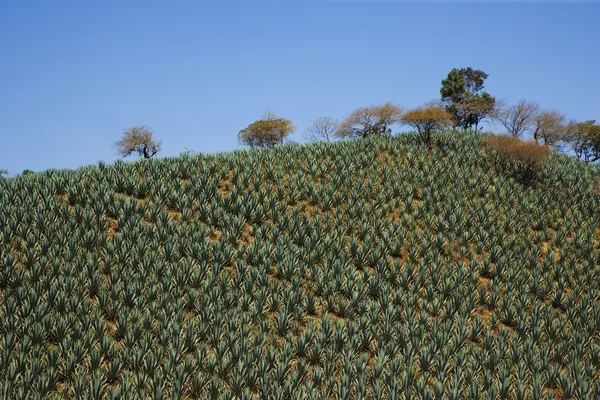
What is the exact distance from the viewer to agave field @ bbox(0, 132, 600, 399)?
27.7 ft

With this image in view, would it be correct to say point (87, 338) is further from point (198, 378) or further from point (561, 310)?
point (561, 310)

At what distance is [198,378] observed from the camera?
8.04 metres

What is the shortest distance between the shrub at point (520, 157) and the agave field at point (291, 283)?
5.46ft

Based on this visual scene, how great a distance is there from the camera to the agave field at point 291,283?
8.43 meters

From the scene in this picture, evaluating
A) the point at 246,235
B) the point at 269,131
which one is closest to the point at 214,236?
the point at 246,235

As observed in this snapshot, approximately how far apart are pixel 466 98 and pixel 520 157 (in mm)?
37547

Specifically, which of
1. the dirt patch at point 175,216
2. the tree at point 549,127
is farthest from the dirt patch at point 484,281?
the tree at point 549,127

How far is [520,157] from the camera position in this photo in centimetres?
1947

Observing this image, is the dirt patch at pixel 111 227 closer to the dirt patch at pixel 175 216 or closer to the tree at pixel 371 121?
the dirt patch at pixel 175 216

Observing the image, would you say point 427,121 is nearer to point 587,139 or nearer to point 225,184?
point 225,184

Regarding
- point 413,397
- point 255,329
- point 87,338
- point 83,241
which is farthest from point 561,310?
point 83,241

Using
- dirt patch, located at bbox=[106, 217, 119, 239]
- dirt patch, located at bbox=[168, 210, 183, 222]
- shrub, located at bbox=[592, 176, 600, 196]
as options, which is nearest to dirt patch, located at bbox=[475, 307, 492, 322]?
dirt patch, located at bbox=[168, 210, 183, 222]

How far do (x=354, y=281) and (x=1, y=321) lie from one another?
6610 millimetres

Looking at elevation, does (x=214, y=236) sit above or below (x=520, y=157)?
below
